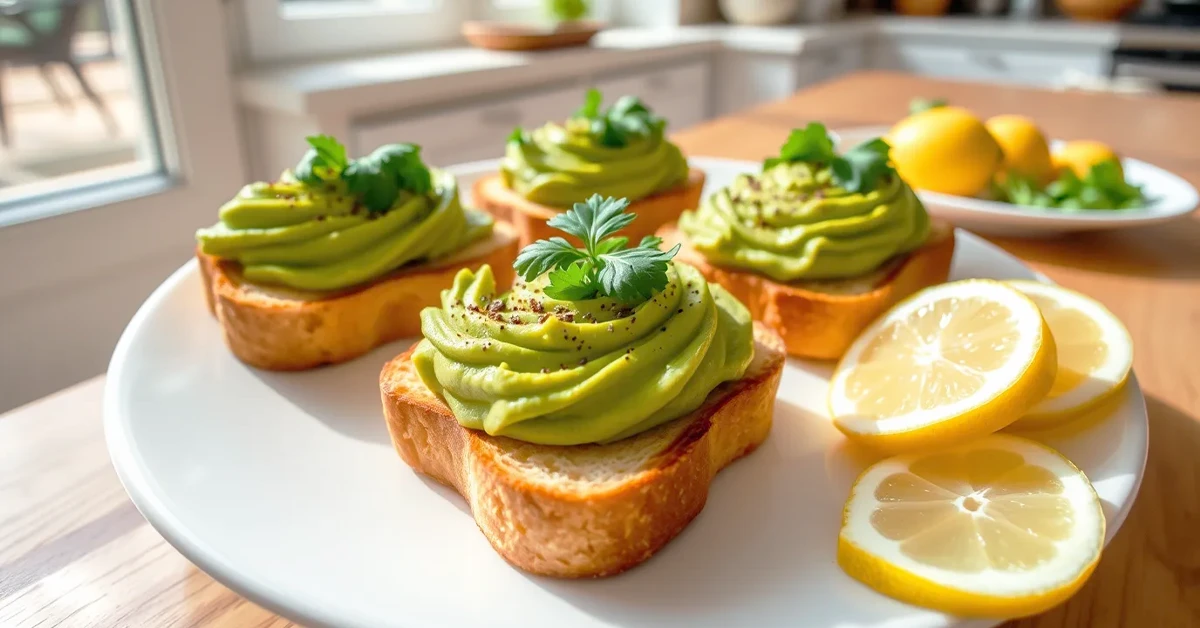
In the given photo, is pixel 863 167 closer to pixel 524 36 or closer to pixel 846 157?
pixel 846 157

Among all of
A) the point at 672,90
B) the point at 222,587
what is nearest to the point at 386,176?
the point at 222,587

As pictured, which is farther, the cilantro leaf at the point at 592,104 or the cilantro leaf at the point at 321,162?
the cilantro leaf at the point at 592,104

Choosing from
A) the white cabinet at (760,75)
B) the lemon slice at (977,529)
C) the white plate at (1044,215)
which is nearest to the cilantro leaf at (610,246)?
the lemon slice at (977,529)

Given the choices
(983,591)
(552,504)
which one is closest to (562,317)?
(552,504)

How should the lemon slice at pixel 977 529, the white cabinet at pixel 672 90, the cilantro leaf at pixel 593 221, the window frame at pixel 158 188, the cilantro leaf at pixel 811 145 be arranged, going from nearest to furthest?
the lemon slice at pixel 977 529
the cilantro leaf at pixel 593 221
the cilantro leaf at pixel 811 145
the window frame at pixel 158 188
the white cabinet at pixel 672 90

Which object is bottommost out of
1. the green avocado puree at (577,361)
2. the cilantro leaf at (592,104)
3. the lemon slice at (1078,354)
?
the lemon slice at (1078,354)

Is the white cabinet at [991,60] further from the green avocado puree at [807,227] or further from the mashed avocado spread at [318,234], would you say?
the mashed avocado spread at [318,234]

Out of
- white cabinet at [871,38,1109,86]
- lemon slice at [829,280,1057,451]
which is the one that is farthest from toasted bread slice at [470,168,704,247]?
white cabinet at [871,38,1109,86]

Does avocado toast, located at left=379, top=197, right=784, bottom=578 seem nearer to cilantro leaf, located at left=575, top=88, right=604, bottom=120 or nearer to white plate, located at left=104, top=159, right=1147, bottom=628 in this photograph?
white plate, located at left=104, top=159, right=1147, bottom=628
